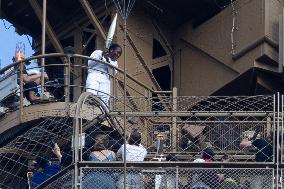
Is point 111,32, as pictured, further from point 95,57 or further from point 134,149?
point 134,149

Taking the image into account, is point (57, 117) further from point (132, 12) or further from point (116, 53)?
point (132, 12)

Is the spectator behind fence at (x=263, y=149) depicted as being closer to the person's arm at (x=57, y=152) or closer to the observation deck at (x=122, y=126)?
the observation deck at (x=122, y=126)

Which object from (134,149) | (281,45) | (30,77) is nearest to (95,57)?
(30,77)

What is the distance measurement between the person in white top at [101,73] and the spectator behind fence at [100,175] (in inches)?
122

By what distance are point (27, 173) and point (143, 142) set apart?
3.23 meters

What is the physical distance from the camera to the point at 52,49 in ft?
123

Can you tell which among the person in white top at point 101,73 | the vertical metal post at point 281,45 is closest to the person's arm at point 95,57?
the person in white top at point 101,73

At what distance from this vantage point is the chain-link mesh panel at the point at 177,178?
27766 mm

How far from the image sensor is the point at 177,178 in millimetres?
27969

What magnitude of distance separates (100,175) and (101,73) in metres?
4.81

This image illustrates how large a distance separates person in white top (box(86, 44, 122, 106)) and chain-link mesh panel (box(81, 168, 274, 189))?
155 inches

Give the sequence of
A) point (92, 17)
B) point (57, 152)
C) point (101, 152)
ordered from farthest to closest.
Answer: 1. point (92, 17)
2. point (57, 152)
3. point (101, 152)

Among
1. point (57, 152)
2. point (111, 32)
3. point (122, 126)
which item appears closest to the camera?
point (57, 152)

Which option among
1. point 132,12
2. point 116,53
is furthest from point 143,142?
point 132,12
